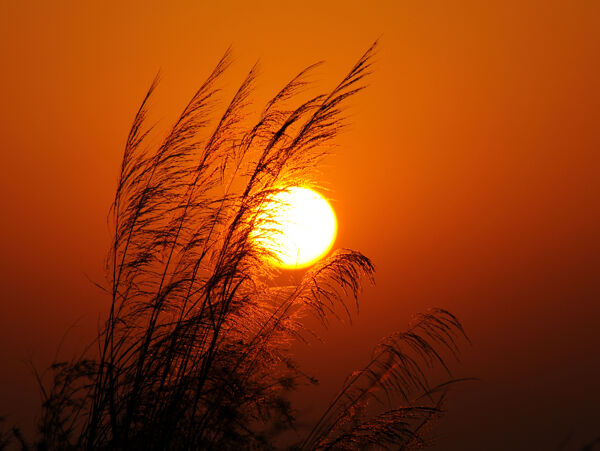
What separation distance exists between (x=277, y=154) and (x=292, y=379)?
1.17m

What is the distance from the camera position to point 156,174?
334 centimetres

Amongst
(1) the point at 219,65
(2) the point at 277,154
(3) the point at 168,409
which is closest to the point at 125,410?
(3) the point at 168,409

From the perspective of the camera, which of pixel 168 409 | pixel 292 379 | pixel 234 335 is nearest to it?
pixel 168 409

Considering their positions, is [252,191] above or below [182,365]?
above

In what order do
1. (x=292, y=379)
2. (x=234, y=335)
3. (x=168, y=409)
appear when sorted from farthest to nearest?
1. (x=292, y=379)
2. (x=234, y=335)
3. (x=168, y=409)

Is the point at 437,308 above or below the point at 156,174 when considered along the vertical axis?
below

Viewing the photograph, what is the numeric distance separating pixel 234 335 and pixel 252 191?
0.71 meters

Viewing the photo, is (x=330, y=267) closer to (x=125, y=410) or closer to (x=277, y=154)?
(x=277, y=154)

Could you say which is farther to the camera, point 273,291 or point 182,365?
point 273,291

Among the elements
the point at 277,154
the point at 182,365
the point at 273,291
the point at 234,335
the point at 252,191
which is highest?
the point at 277,154

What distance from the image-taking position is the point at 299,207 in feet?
10.7

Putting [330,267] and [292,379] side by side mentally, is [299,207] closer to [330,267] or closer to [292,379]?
[330,267]

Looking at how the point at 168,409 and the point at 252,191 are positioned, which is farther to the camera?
the point at 252,191

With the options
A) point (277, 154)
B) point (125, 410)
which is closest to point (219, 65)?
point (277, 154)
